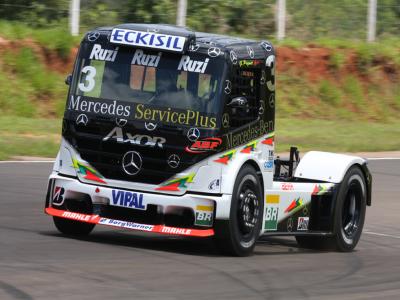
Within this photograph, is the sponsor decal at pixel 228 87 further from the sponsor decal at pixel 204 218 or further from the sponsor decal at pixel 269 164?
the sponsor decal at pixel 204 218

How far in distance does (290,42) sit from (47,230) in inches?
777

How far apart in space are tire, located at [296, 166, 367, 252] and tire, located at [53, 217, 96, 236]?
2.61 m

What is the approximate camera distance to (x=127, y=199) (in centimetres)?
1116

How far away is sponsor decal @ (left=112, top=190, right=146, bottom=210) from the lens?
36.5 feet

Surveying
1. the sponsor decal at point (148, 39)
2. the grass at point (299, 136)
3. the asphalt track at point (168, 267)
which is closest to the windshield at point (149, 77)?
the sponsor decal at point (148, 39)

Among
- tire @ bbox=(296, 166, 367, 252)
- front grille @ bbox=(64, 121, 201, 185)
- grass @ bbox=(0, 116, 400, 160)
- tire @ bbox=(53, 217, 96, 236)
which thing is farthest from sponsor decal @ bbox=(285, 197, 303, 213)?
grass @ bbox=(0, 116, 400, 160)

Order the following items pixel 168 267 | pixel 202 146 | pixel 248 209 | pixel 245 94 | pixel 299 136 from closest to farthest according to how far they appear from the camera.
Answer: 1. pixel 168 267
2. pixel 202 146
3. pixel 248 209
4. pixel 245 94
5. pixel 299 136

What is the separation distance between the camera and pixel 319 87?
1246 inches

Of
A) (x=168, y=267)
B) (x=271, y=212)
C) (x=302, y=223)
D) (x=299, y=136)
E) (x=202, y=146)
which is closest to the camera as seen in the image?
(x=168, y=267)

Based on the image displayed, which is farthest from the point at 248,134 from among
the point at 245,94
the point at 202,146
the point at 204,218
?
the point at 204,218

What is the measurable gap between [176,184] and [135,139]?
0.59 meters

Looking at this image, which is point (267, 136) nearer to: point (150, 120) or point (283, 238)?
point (150, 120)

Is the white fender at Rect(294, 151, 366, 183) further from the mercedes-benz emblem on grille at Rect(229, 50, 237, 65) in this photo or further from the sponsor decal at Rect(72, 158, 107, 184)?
the sponsor decal at Rect(72, 158, 107, 184)

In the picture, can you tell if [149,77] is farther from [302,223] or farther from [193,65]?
[302,223]
